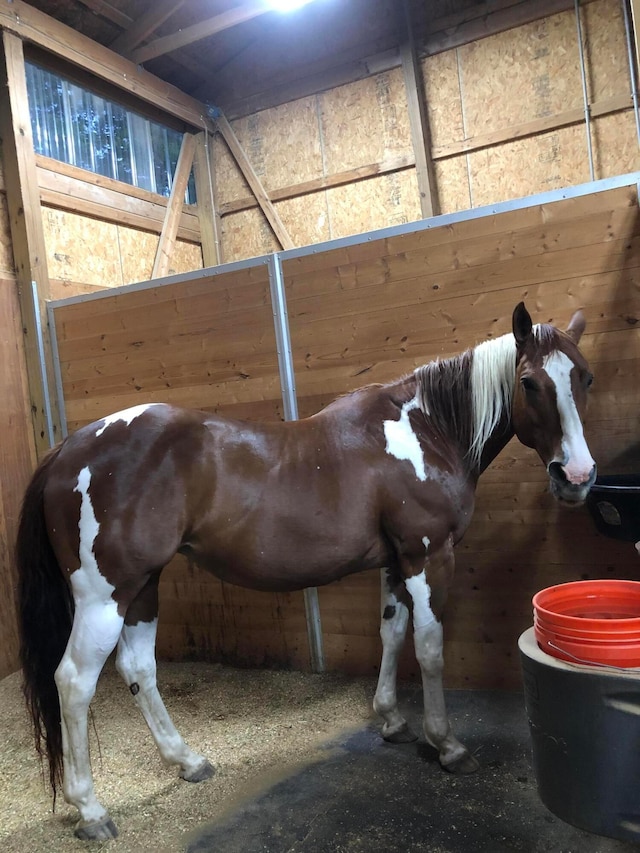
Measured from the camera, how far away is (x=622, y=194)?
2.13 m

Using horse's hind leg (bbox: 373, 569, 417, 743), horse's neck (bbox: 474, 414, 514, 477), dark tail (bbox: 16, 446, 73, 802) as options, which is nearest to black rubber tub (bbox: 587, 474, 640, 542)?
horse's neck (bbox: 474, 414, 514, 477)

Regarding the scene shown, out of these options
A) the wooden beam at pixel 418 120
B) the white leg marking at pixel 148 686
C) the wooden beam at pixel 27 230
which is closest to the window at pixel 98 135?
the wooden beam at pixel 27 230

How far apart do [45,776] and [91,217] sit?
3075 mm

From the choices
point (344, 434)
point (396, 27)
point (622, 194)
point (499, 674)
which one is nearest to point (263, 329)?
point (344, 434)

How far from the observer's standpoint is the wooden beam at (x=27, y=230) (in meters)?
3.16

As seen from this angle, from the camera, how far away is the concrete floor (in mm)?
1630

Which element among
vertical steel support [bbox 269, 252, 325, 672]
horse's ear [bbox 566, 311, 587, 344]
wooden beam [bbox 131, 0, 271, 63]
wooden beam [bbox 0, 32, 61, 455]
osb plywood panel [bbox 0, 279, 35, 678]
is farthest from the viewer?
wooden beam [bbox 131, 0, 271, 63]

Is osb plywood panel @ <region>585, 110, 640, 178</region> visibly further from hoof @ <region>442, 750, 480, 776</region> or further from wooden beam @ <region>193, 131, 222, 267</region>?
hoof @ <region>442, 750, 480, 776</region>

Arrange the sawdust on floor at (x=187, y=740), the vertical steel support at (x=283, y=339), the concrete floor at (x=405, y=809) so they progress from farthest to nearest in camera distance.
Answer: the vertical steel support at (x=283, y=339) → the sawdust on floor at (x=187, y=740) → the concrete floor at (x=405, y=809)

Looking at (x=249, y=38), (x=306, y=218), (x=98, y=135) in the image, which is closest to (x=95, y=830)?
(x=98, y=135)

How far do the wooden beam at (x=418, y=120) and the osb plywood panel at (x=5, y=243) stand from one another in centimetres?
268

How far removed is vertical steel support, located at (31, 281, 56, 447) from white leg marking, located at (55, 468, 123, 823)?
1573 mm

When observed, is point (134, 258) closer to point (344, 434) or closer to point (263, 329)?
point (263, 329)

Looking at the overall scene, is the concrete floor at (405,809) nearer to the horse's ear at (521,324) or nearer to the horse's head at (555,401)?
the horse's head at (555,401)
